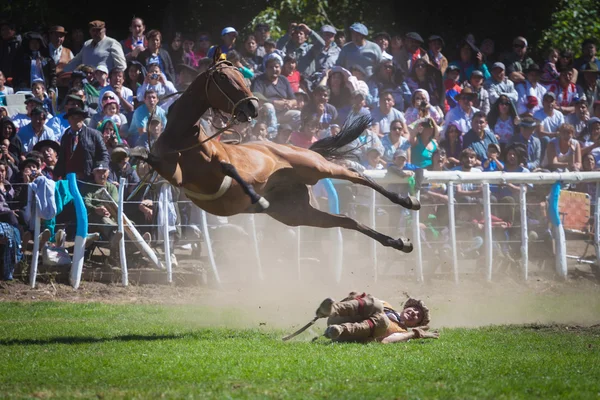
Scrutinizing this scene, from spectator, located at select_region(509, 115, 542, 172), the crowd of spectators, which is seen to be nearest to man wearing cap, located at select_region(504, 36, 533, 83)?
the crowd of spectators

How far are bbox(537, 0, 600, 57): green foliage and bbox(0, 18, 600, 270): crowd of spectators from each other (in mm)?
3933

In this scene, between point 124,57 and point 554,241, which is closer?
point 554,241

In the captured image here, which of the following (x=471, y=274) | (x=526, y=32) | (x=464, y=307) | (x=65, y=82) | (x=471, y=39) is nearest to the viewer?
(x=464, y=307)

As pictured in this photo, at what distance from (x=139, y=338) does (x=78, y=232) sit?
11.3 feet

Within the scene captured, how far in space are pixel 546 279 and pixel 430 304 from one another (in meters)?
2.73

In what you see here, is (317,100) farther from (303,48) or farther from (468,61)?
(468,61)

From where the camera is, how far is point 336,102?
14.8m

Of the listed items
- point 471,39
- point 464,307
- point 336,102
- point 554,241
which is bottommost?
point 464,307

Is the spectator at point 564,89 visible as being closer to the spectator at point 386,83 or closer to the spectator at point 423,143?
the spectator at point 386,83

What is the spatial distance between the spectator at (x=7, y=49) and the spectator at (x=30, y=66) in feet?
0.29

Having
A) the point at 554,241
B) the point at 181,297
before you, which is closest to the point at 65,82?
the point at 181,297

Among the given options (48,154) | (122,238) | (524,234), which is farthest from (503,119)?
(48,154)

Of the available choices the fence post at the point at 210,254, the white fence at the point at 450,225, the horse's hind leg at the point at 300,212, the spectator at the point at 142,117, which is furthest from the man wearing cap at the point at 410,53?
the horse's hind leg at the point at 300,212

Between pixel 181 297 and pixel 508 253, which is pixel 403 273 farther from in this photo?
pixel 181 297
